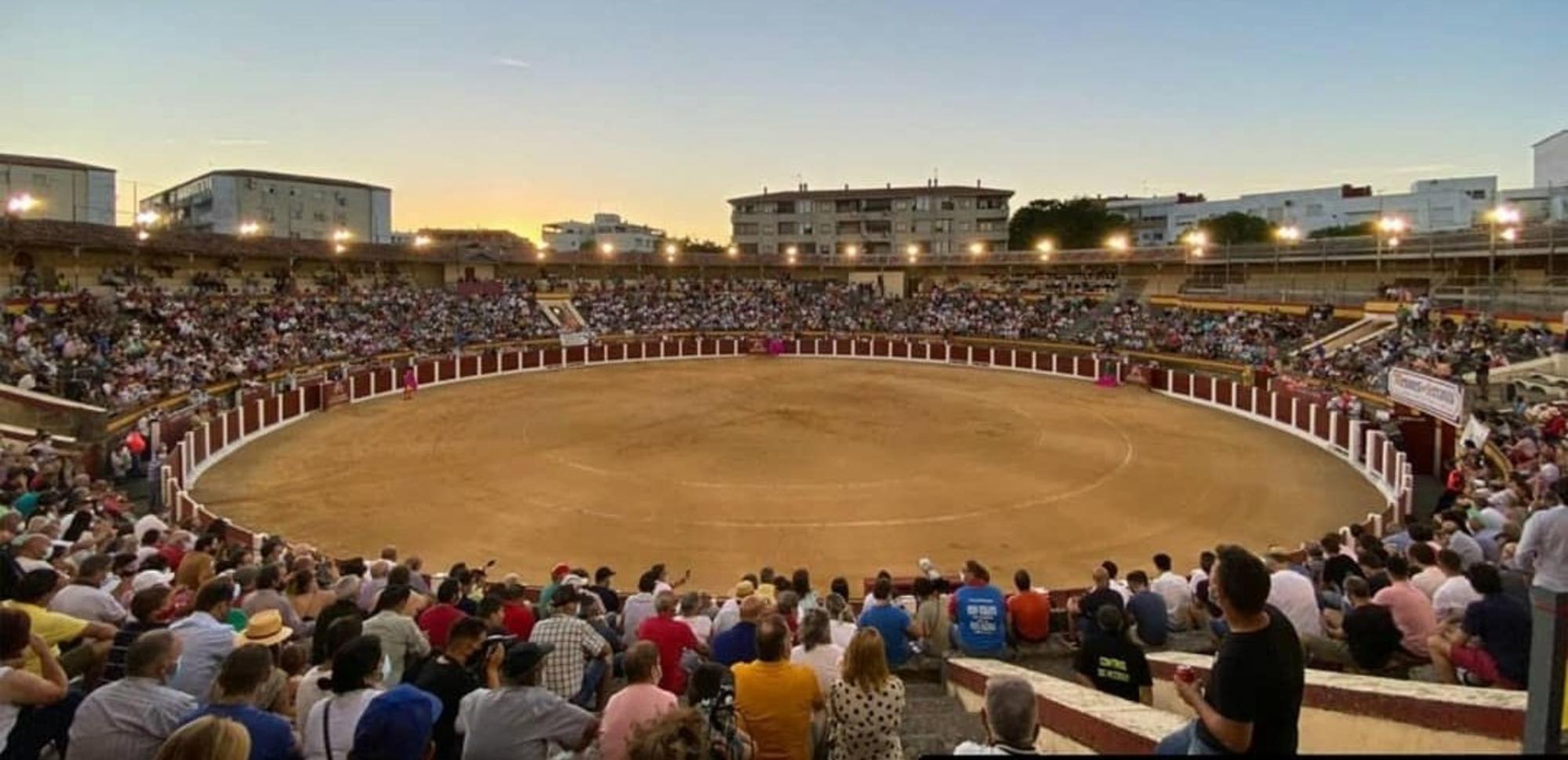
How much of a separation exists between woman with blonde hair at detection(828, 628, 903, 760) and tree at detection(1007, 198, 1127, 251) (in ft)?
234

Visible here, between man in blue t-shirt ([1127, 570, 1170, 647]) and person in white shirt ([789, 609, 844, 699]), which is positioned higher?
person in white shirt ([789, 609, 844, 699])

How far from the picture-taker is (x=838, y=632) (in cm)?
652

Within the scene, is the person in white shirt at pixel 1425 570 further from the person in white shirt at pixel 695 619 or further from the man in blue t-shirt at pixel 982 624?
the person in white shirt at pixel 695 619

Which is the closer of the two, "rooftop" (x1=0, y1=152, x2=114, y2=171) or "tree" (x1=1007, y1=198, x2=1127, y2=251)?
"rooftop" (x1=0, y1=152, x2=114, y2=171)

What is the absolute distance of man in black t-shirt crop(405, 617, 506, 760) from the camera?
4.38 m

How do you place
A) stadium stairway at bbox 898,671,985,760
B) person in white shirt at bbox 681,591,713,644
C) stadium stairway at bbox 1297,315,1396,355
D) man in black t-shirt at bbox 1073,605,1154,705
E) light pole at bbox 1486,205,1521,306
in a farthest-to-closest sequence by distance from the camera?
stadium stairway at bbox 1297,315,1396,355, light pole at bbox 1486,205,1521,306, person in white shirt at bbox 681,591,713,644, man in black t-shirt at bbox 1073,605,1154,705, stadium stairway at bbox 898,671,985,760

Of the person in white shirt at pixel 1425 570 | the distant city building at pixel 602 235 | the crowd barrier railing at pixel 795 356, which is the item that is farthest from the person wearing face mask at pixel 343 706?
the distant city building at pixel 602 235

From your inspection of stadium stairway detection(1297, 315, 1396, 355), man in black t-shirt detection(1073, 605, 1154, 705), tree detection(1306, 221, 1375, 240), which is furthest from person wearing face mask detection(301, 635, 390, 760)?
tree detection(1306, 221, 1375, 240)

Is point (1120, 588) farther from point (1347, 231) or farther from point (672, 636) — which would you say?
point (1347, 231)

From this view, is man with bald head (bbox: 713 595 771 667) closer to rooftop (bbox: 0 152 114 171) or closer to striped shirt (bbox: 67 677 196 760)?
striped shirt (bbox: 67 677 196 760)

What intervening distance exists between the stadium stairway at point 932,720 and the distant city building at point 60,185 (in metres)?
61.6

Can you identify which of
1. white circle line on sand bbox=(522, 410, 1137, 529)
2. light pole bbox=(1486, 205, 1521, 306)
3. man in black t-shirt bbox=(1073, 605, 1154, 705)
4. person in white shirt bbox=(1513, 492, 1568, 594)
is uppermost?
light pole bbox=(1486, 205, 1521, 306)

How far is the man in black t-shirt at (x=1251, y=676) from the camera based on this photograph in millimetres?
2578

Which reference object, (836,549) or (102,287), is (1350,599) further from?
(102,287)
